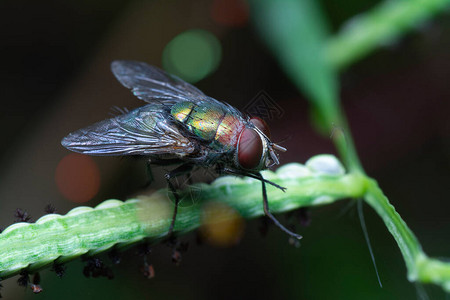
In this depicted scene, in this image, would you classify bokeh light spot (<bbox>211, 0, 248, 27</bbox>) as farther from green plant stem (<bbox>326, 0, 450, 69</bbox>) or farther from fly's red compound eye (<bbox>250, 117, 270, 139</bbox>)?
fly's red compound eye (<bbox>250, 117, 270, 139</bbox>)

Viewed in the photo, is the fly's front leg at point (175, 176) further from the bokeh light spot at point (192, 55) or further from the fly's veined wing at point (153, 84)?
the bokeh light spot at point (192, 55)

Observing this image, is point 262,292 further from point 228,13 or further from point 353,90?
point 228,13

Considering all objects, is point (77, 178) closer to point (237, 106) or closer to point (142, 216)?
point (237, 106)

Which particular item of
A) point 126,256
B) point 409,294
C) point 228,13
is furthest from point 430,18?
point 126,256

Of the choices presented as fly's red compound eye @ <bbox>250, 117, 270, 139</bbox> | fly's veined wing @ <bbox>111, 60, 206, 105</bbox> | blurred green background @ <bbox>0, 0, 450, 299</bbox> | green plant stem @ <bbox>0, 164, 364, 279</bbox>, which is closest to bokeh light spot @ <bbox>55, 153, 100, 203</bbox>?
blurred green background @ <bbox>0, 0, 450, 299</bbox>

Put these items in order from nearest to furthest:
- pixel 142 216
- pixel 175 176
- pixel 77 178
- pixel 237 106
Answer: pixel 142 216
pixel 175 176
pixel 77 178
pixel 237 106

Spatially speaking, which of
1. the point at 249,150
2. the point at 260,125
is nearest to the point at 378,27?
the point at 260,125

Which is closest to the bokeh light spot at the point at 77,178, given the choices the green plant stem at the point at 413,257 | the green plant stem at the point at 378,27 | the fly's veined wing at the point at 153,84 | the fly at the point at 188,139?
the fly's veined wing at the point at 153,84
